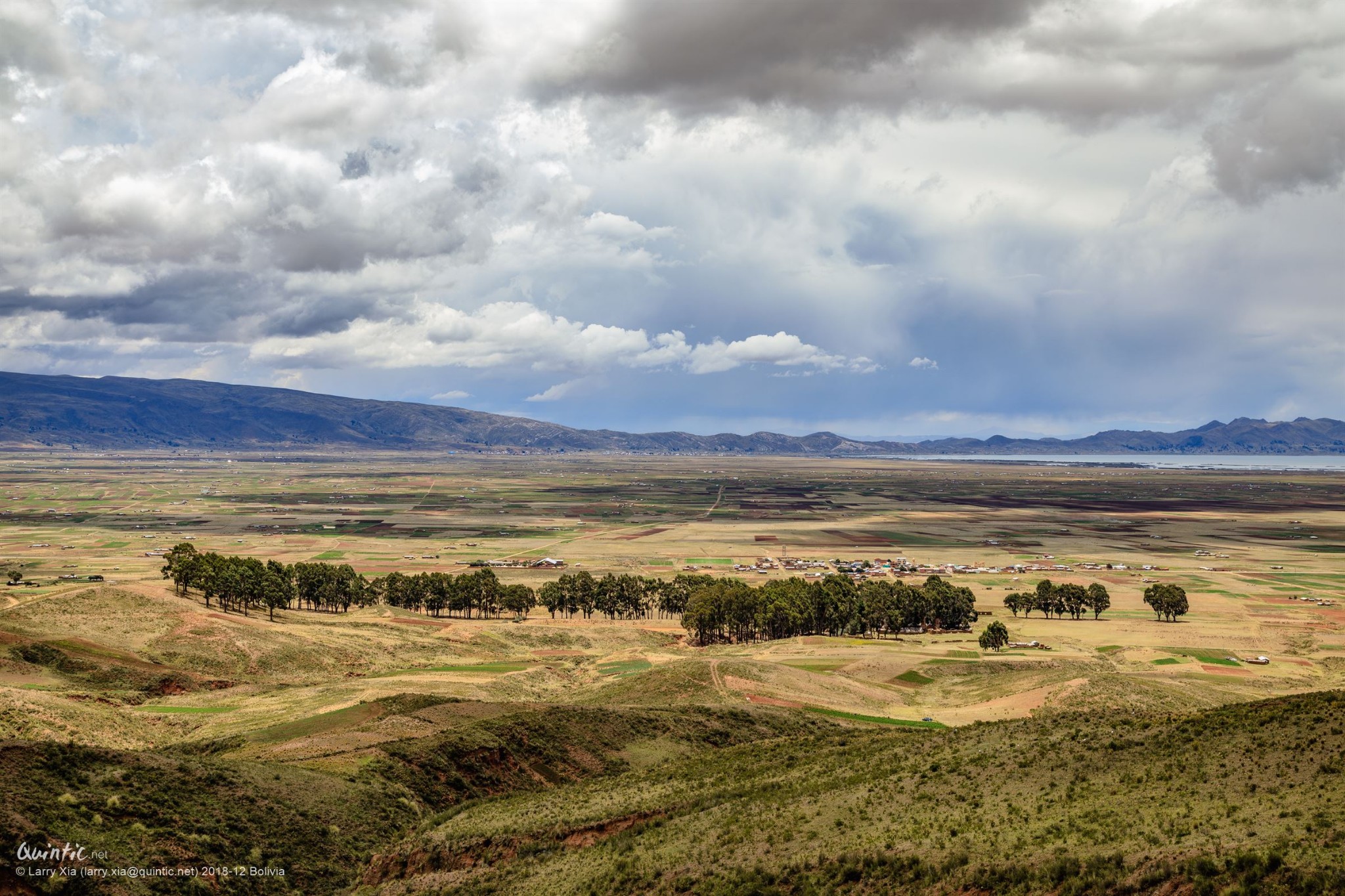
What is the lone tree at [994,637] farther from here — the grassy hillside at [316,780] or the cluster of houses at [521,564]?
the cluster of houses at [521,564]

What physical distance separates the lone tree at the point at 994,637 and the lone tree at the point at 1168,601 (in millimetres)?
40411

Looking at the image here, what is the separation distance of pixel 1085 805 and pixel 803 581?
9996 cm

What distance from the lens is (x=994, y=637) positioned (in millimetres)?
108750

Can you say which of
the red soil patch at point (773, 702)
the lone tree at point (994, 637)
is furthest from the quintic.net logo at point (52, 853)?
the lone tree at point (994, 637)

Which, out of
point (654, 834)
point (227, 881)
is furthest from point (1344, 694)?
point (227, 881)

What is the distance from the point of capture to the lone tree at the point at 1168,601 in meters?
132

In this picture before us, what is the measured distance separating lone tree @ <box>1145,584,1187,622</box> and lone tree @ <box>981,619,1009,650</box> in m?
40.4

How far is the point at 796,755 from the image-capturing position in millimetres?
52344

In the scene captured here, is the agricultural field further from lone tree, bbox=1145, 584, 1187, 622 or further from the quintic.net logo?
lone tree, bbox=1145, 584, 1187, 622

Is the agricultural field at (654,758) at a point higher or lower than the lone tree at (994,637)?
higher

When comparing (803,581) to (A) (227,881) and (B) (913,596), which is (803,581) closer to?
(B) (913,596)

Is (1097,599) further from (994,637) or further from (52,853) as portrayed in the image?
(52,853)

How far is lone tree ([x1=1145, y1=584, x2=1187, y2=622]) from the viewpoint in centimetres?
13250

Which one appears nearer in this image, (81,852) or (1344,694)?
(81,852)
